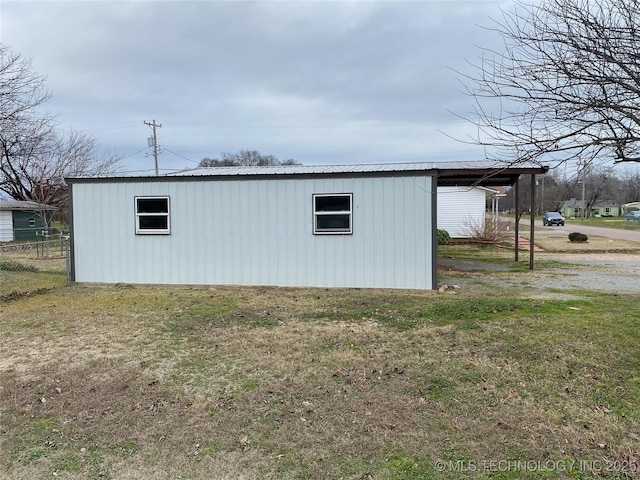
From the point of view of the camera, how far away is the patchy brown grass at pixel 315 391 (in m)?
2.83

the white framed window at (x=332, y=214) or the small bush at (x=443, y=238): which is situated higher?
the white framed window at (x=332, y=214)

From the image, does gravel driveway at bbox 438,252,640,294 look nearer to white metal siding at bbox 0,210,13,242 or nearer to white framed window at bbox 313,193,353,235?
white framed window at bbox 313,193,353,235

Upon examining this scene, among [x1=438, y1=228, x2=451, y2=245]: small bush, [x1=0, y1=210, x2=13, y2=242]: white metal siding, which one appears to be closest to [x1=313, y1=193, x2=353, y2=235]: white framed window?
[x1=438, y1=228, x2=451, y2=245]: small bush

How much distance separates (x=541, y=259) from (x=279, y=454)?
539 inches

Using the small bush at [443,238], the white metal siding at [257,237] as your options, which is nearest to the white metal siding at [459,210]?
the small bush at [443,238]

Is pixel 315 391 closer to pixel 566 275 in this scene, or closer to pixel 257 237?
pixel 257 237

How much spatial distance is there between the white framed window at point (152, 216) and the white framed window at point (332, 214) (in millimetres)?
3257

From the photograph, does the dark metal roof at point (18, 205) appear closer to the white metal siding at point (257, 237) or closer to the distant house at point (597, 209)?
the white metal siding at point (257, 237)

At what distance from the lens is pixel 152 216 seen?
31.9 feet

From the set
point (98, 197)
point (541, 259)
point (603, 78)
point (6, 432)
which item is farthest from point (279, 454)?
point (541, 259)

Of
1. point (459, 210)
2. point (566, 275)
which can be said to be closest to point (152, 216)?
point (566, 275)

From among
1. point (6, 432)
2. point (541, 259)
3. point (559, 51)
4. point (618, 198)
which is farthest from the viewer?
point (618, 198)

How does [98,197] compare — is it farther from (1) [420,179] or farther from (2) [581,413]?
(2) [581,413]

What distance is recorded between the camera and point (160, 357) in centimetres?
481
